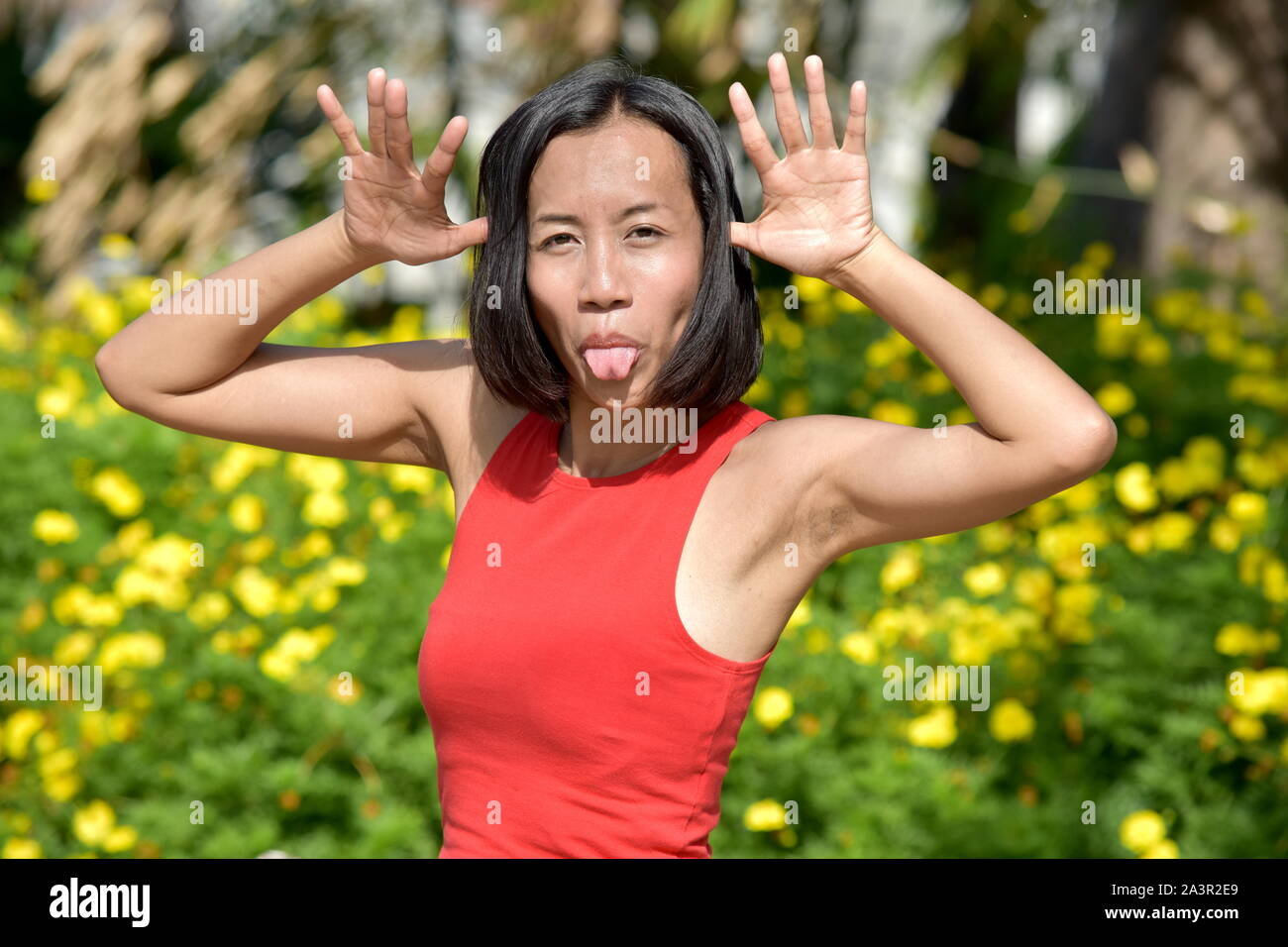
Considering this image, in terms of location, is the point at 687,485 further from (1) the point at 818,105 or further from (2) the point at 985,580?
(2) the point at 985,580

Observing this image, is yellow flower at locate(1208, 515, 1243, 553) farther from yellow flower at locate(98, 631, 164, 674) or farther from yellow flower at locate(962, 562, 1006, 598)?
yellow flower at locate(98, 631, 164, 674)

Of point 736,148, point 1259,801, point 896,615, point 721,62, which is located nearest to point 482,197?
point 896,615

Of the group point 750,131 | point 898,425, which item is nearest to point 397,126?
point 750,131

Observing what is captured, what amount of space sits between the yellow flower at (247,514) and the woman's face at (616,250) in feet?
6.69

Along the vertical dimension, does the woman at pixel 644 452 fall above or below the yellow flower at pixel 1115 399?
below

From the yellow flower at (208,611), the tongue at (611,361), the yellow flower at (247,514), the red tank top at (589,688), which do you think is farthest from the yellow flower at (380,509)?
the tongue at (611,361)

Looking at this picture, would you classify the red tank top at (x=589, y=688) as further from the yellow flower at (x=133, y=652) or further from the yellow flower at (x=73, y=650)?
the yellow flower at (x=73, y=650)

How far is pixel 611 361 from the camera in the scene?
140 cm

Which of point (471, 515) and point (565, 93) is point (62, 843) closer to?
point (471, 515)

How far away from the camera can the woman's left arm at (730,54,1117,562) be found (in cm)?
129

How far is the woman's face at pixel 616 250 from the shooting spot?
1.40m

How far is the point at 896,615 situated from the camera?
9.86 feet

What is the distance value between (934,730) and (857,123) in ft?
5.21

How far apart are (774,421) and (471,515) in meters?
0.35
